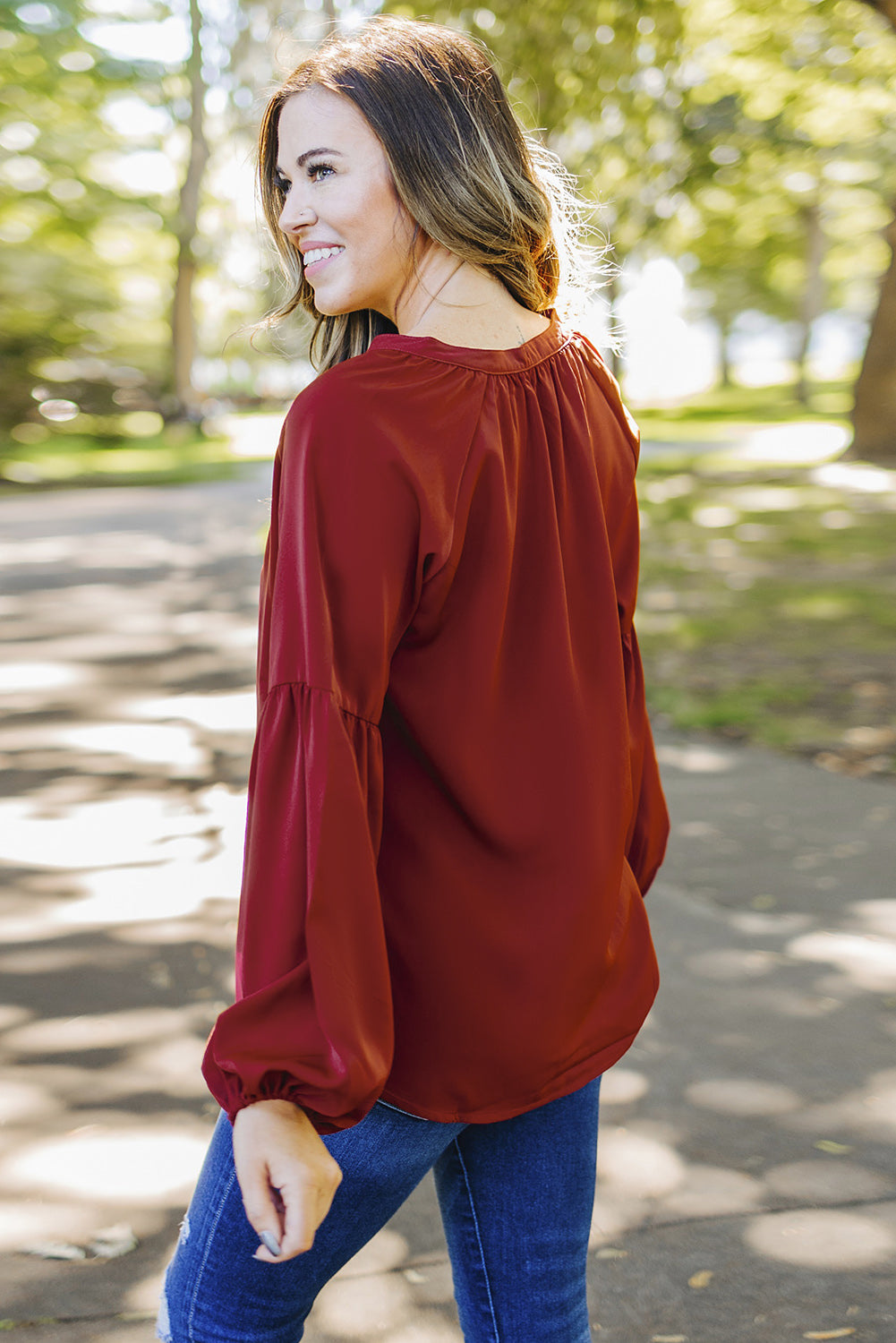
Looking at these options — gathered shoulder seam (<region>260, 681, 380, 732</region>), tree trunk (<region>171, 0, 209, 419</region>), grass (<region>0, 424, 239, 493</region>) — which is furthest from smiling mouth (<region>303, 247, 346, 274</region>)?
tree trunk (<region>171, 0, 209, 419</region>)

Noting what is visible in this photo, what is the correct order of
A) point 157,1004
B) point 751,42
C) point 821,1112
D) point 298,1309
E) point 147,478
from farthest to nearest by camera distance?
point 147,478
point 751,42
point 157,1004
point 821,1112
point 298,1309

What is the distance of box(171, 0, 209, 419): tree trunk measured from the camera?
89.3 ft

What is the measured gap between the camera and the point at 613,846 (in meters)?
1.41

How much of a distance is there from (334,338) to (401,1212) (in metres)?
2.00

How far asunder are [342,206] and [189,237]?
28684mm

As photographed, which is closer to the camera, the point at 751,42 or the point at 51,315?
the point at 751,42

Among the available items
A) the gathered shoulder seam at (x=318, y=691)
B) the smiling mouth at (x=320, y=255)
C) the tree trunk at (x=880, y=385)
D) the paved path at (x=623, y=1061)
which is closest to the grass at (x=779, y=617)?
the paved path at (x=623, y=1061)

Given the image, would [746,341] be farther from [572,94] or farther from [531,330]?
[531,330]

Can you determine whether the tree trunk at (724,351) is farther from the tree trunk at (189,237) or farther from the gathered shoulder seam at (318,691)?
the gathered shoulder seam at (318,691)

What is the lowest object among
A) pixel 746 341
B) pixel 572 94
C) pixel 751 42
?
pixel 746 341

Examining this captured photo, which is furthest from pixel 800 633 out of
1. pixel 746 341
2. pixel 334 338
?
pixel 746 341

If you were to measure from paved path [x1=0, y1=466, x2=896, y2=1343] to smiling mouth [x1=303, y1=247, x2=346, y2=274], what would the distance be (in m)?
1.93

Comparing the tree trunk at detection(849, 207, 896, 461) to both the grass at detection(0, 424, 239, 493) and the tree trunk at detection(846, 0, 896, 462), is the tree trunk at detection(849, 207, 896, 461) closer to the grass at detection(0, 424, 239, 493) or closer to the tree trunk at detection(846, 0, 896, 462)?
the tree trunk at detection(846, 0, 896, 462)

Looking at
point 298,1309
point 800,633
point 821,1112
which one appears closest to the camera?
point 298,1309
